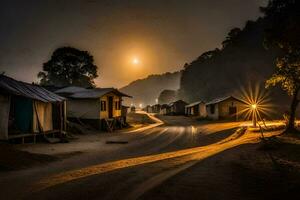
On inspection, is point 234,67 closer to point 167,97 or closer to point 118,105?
point 118,105

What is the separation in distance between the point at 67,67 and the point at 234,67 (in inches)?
2333

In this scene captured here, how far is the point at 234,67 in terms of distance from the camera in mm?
105000

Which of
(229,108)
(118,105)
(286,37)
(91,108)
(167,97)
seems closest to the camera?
(286,37)

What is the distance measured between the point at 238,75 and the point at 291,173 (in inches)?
3726

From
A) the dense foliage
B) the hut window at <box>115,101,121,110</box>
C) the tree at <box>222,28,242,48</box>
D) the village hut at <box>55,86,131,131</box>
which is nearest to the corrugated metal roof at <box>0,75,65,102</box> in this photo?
the village hut at <box>55,86,131,131</box>

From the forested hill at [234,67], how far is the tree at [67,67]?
157ft

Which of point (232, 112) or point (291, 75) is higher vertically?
point (291, 75)

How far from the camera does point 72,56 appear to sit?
265 ft

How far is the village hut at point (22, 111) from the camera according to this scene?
19594 millimetres

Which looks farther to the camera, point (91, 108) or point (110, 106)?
point (110, 106)

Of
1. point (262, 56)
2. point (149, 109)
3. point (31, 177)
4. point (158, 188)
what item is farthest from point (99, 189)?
point (149, 109)

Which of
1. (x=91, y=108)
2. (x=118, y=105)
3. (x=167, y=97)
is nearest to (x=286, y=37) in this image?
(x=91, y=108)

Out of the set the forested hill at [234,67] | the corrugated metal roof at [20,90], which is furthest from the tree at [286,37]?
the forested hill at [234,67]

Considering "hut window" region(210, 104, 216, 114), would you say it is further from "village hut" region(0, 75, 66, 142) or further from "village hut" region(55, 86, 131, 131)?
"village hut" region(0, 75, 66, 142)
